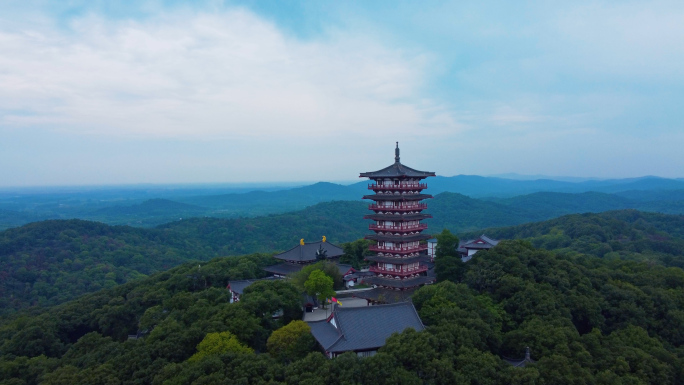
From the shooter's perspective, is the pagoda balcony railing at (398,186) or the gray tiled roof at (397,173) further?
the pagoda balcony railing at (398,186)

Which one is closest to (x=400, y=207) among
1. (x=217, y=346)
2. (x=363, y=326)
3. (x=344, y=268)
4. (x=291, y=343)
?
(x=344, y=268)

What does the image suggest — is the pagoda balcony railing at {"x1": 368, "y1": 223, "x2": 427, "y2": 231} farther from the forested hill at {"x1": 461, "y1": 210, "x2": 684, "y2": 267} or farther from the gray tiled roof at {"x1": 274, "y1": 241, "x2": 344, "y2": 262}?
the forested hill at {"x1": 461, "y1": 210, "x2": 684, "y2": 267}

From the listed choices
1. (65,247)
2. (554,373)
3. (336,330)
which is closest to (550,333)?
(554,373)

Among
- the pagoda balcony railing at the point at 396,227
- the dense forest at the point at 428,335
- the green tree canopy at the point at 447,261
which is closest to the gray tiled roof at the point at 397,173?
the pagoda balcony railing at the point at 396,227

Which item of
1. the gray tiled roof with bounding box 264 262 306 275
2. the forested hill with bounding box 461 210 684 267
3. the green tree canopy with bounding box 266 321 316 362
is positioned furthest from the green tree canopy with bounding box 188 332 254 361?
the forested hill with bounding box 461 210 684 267

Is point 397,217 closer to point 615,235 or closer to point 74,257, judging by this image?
point 615,235

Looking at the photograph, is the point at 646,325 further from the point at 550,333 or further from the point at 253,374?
the point at 253,374

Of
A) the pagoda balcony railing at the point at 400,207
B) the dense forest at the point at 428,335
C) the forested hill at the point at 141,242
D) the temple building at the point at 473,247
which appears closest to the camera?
the dense forest at the point at 428,335

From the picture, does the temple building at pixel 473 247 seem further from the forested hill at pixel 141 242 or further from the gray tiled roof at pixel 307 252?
the forested hill at pixel 141 242
